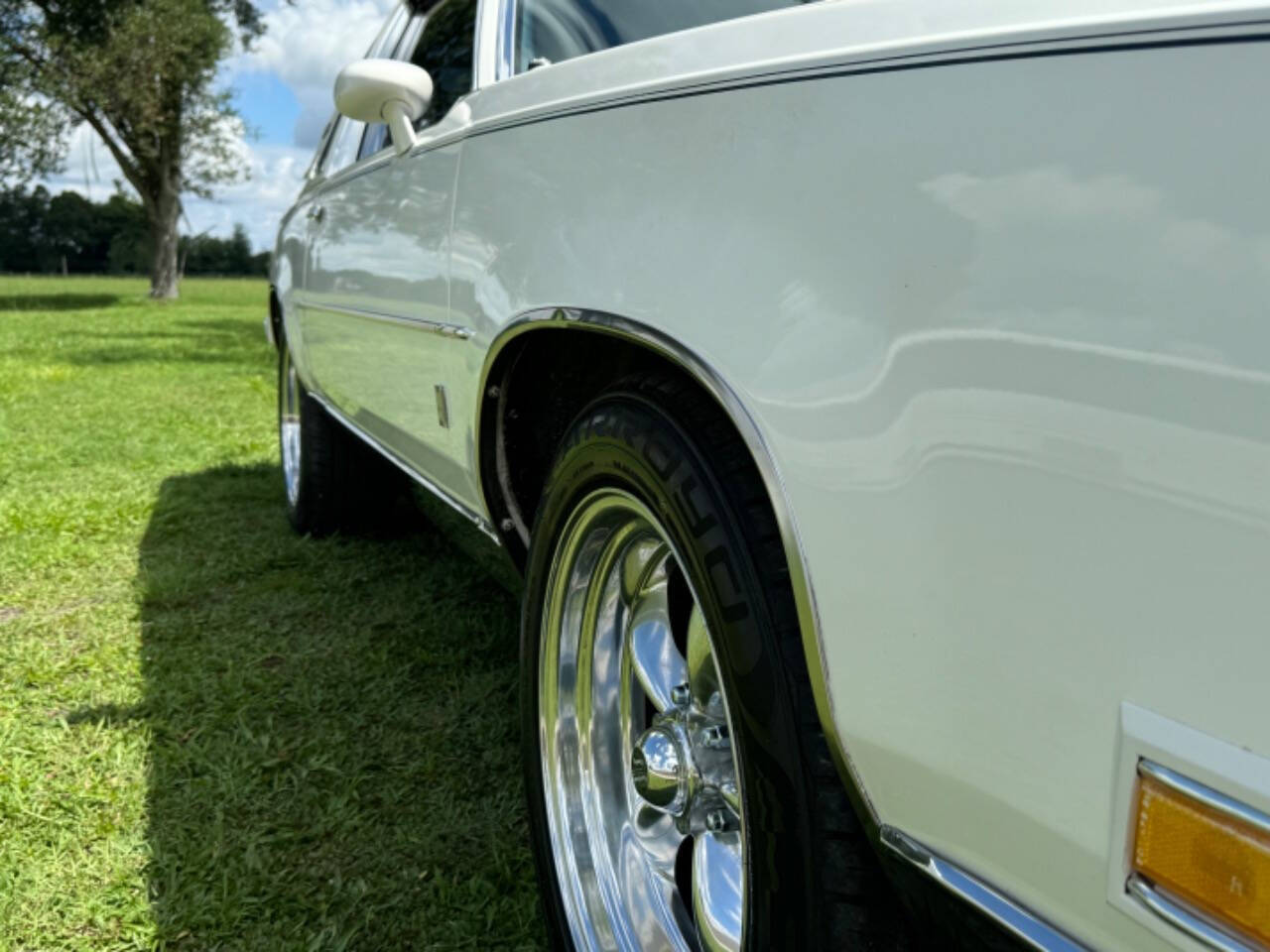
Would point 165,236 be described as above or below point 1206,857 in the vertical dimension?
above

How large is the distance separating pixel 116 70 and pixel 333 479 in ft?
64.0

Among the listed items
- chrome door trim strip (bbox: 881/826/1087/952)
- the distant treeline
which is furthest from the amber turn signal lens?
the distant treeline

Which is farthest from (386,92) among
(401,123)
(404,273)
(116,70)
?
(116,70)

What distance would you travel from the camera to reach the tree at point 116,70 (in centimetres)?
2048

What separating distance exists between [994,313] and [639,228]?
2.04 ft

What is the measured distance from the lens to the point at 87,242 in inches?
2494

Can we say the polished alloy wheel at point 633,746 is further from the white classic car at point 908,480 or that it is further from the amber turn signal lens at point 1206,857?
the amber turn signal lens at point 1206,857

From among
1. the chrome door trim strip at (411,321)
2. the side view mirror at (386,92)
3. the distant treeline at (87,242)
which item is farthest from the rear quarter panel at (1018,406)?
the distant treeline at (87,242)

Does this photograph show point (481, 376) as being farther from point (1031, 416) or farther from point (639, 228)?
→ point (1031, 416)

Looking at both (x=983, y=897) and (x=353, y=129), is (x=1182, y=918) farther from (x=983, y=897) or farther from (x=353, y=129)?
(x=353, y=129)

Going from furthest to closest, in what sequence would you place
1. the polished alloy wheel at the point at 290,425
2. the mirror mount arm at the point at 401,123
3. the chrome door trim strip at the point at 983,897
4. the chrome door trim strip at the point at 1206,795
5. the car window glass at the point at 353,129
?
the polished alloy wheel at the point at 290,425 < the car window glass at the point at 353,129 < the mirror mount arm at the point at 401,123 < the chrome door trim strip at the point at 983,897 < the chrome door trim strip at the point at 1206,795

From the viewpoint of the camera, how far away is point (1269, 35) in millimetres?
750

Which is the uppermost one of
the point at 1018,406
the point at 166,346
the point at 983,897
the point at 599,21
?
the point at 599,21

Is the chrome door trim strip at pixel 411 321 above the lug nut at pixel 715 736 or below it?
above
